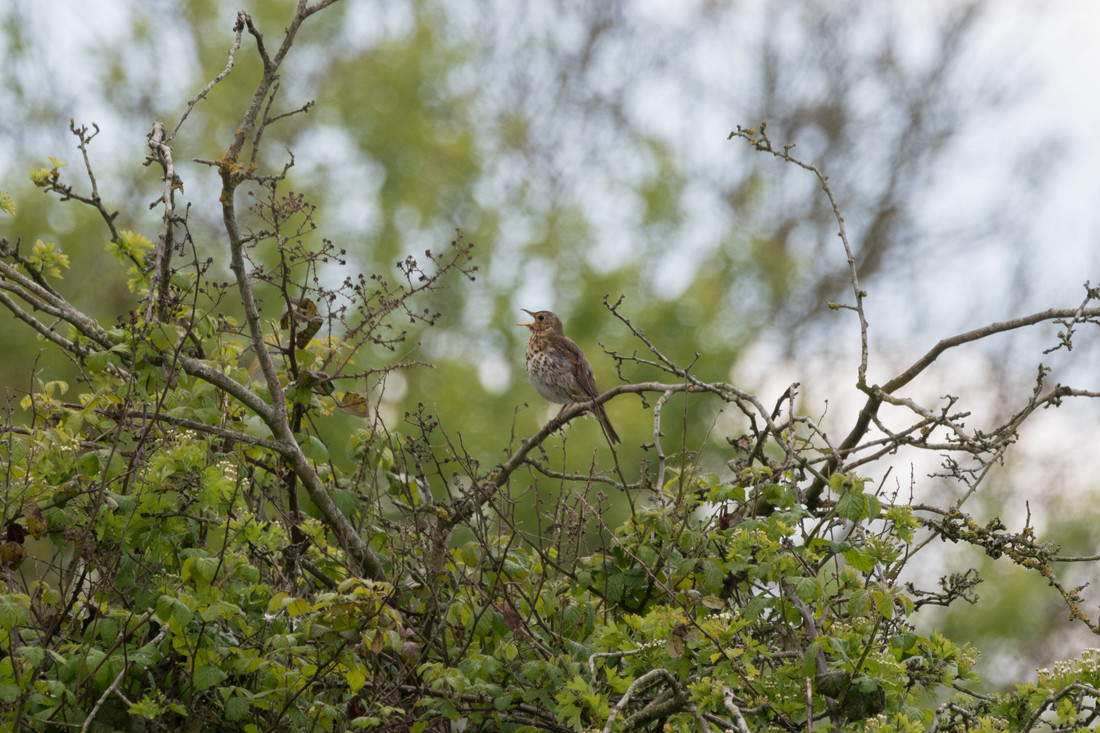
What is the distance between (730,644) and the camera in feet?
7.34

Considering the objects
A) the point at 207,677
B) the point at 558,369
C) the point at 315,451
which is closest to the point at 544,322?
the point at 558,369

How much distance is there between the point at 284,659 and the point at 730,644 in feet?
3.44

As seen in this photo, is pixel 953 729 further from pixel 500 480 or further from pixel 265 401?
pixel 265 401

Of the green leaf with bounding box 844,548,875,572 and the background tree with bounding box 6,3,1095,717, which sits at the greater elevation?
the background tree with bounding box 6,3,1095,717

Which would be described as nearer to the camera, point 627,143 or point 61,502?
point 61,502

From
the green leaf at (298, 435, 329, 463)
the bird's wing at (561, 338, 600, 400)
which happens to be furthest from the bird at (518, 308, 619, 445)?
the green leaf at (298, 435, 329, 463)

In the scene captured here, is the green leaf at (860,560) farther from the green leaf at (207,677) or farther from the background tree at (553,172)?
the background tree at (553,172)

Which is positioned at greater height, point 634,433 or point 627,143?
point 627,143

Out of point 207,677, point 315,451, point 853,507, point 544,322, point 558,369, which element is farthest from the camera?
point 544,322

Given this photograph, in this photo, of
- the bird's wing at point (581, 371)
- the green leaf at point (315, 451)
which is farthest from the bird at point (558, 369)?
the green leaf at point (315, 451)

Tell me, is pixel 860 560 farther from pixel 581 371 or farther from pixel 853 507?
pixel 581 371

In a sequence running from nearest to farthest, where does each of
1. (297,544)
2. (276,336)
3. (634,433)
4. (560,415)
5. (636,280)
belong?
(297,544)
(276,336)
(560,415)
(634,433)
(636,280)

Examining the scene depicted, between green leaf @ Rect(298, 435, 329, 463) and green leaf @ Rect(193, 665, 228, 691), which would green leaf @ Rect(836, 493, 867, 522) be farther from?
green leaf @ Rect(298, 435, 329, 463)

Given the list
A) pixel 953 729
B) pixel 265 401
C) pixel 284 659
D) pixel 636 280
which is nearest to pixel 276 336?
pixel 265 401
